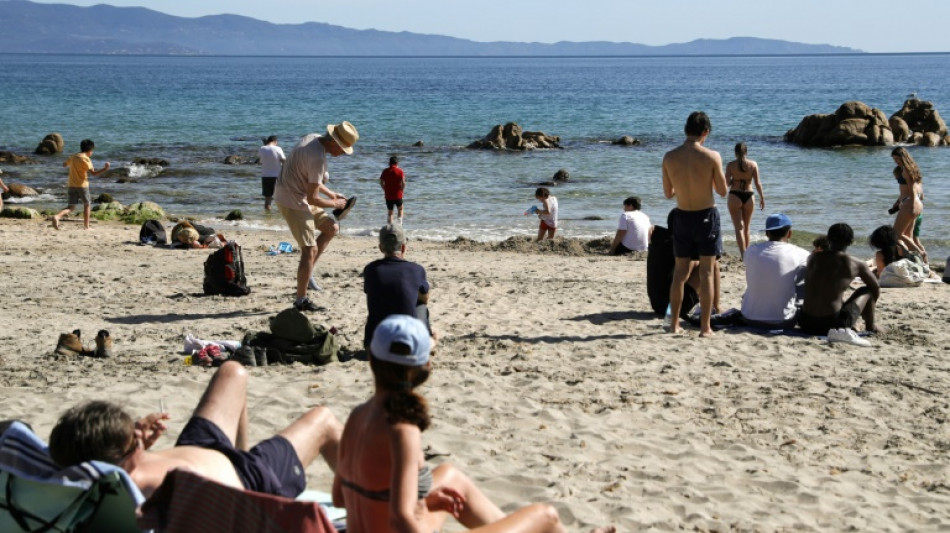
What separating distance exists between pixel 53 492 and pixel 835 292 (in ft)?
21.4

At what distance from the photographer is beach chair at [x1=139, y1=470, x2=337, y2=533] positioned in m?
3.30

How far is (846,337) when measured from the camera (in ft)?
27.1

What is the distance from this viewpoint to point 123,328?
8672 millimetres

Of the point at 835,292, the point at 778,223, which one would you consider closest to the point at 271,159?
the point at 778,223

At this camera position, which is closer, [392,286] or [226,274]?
[392,286]

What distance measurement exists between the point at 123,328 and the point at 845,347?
5.78 metres

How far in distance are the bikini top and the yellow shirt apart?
13516 millimetres

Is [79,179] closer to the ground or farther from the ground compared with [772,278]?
closer to the ground

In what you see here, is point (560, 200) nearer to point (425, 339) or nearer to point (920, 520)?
point (920, 520)

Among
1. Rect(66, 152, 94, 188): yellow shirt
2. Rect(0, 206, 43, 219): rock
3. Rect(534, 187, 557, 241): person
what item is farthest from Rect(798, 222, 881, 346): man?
→ Rect(0, 206, 43, 219): rock

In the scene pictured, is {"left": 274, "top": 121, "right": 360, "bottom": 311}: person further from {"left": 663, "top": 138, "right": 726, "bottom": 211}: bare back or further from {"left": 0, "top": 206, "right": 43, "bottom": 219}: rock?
{"left": 0, "top": 206, "right": 43, "bottom": 219}: rock

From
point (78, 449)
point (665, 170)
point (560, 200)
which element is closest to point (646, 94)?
point (560, 200)

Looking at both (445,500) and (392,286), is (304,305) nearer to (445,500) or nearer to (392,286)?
(392,286)

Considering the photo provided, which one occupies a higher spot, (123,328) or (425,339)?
(425,339)
